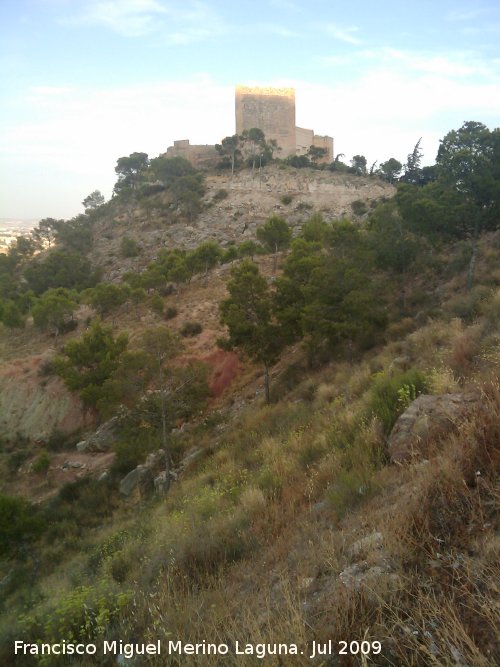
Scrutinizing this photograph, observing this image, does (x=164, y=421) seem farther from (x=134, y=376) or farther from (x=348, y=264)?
(x=348, y=264)

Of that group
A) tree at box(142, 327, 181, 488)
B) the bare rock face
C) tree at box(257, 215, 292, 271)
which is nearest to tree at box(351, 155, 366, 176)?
tree at box(257, 215, 292, 271)

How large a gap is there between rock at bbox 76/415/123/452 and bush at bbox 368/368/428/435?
1415 centimetres

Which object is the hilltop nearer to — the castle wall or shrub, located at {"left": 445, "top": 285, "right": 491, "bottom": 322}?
shrub, located at {"left": 445, "top": 285, "right": 491, "bottom": 322}

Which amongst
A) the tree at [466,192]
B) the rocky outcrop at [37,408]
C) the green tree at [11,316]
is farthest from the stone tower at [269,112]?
the rocky outcrop at [37,408]

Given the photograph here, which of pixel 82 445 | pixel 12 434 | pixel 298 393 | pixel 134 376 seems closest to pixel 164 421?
pixel 134 376

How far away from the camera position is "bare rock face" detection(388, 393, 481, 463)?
4008mm

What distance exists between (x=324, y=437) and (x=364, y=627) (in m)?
3.76

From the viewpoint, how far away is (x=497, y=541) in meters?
2.34

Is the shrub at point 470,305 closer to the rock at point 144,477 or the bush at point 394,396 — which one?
the bush at point 394,396

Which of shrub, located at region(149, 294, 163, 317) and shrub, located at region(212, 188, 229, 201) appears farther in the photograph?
shrub, located at region(212, 188, 229, 201)

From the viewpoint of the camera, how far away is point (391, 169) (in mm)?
55188

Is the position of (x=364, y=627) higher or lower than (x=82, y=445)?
higher

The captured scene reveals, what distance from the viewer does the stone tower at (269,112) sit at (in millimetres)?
68062

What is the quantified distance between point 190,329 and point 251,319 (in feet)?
25.2
